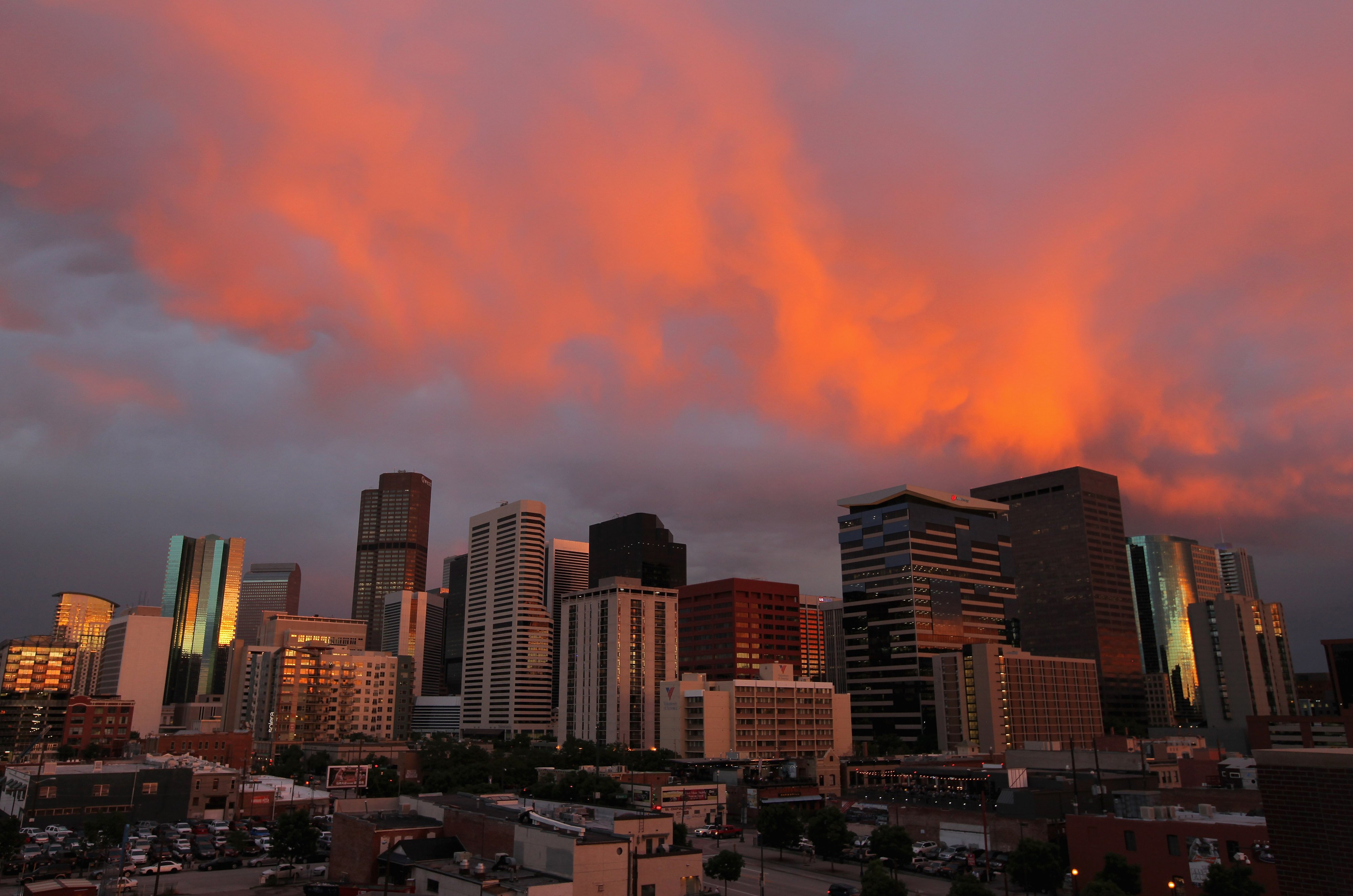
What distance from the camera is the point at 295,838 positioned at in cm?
8306

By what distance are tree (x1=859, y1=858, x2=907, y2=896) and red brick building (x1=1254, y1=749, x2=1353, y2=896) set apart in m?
41.0

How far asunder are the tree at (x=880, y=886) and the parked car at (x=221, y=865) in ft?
213

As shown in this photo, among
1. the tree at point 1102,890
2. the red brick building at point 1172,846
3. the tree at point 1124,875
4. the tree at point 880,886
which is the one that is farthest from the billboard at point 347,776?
the tree at point 1102,890

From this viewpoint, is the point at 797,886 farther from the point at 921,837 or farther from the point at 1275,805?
the point at 1275,805

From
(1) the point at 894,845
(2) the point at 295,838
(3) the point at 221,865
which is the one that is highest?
(2) the point at 295,838

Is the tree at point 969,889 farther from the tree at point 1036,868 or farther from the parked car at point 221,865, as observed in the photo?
the parked car at point 221,865

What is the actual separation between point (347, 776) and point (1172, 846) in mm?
96629

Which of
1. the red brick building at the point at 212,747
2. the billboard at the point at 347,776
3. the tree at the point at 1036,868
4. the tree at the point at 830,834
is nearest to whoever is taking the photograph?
the tree at the point at 1036,868

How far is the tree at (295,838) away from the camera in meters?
83.0

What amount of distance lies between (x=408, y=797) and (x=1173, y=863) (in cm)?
6360

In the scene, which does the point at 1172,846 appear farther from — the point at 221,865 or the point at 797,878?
the point at 221,865

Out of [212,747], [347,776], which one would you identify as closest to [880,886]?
[347,776]

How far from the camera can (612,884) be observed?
188 ft

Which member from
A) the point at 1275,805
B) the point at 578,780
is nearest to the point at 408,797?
the point at 578,780
